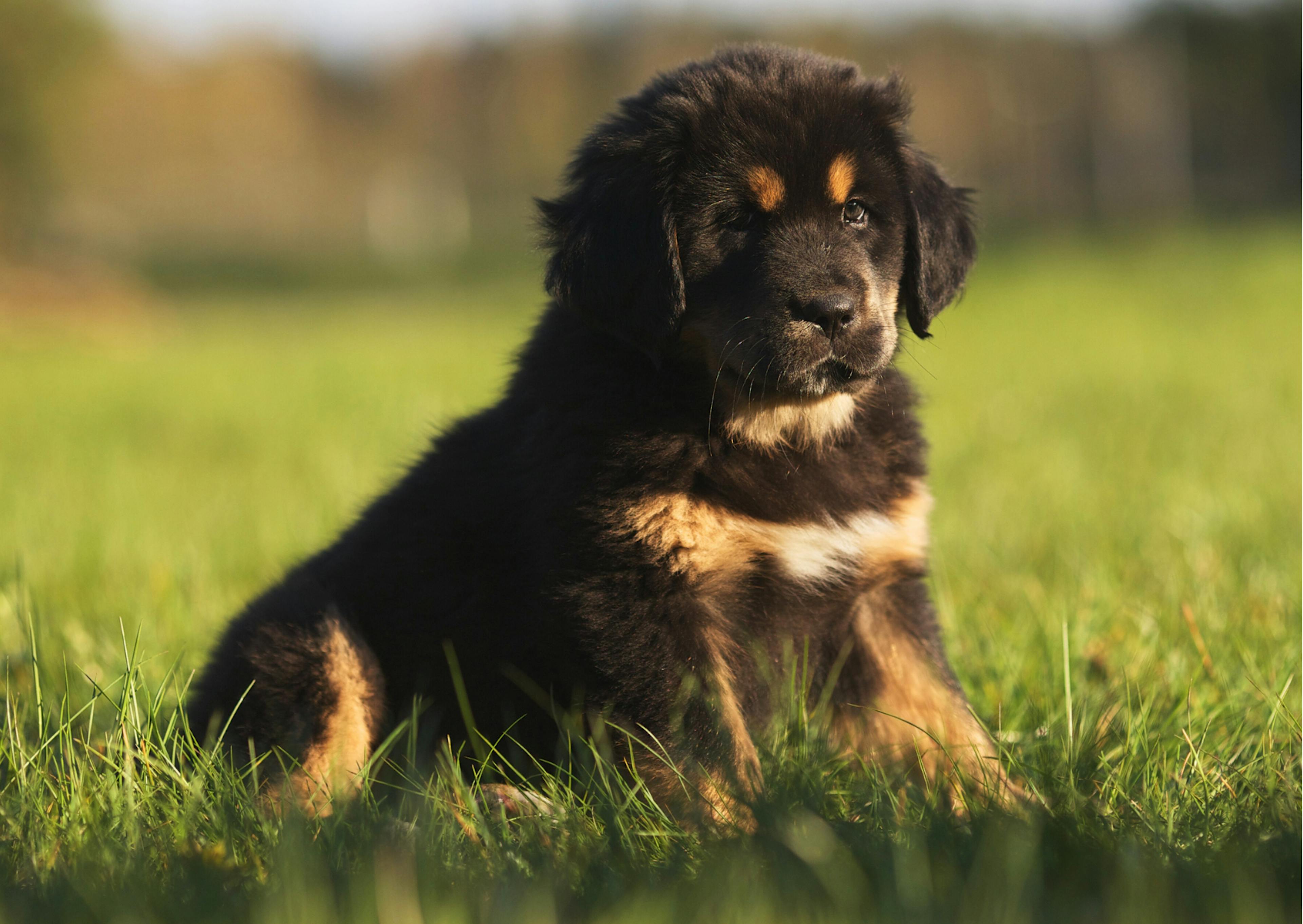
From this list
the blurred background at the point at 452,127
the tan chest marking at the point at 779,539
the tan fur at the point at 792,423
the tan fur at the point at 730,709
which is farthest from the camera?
the blurred background at the point at 452,127

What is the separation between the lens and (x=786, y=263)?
2.72m

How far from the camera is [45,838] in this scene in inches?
83.0

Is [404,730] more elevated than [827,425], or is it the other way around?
[827,425]

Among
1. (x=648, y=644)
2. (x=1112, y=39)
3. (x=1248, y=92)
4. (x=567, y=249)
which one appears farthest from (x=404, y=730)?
(x=1112, y=39)

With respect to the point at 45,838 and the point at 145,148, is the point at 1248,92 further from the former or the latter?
the point at 145,148

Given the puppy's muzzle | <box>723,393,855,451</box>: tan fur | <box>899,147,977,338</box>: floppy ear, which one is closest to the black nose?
the puppy's muzzle

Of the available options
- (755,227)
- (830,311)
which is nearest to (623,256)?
(755,227)

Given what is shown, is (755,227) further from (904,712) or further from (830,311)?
(904,712)

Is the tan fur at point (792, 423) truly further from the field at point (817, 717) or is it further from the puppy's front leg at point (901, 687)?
the puppy's front leg at point (901, 687)

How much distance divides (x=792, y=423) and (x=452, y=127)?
2134 inches

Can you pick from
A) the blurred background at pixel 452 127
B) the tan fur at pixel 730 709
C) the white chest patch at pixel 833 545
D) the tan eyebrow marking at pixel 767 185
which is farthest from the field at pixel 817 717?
the blurred background at pixel 452 127

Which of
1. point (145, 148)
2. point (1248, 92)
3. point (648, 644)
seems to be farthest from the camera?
point (145, 148)

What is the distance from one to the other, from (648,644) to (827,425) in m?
0.81

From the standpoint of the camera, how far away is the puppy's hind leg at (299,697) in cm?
270
